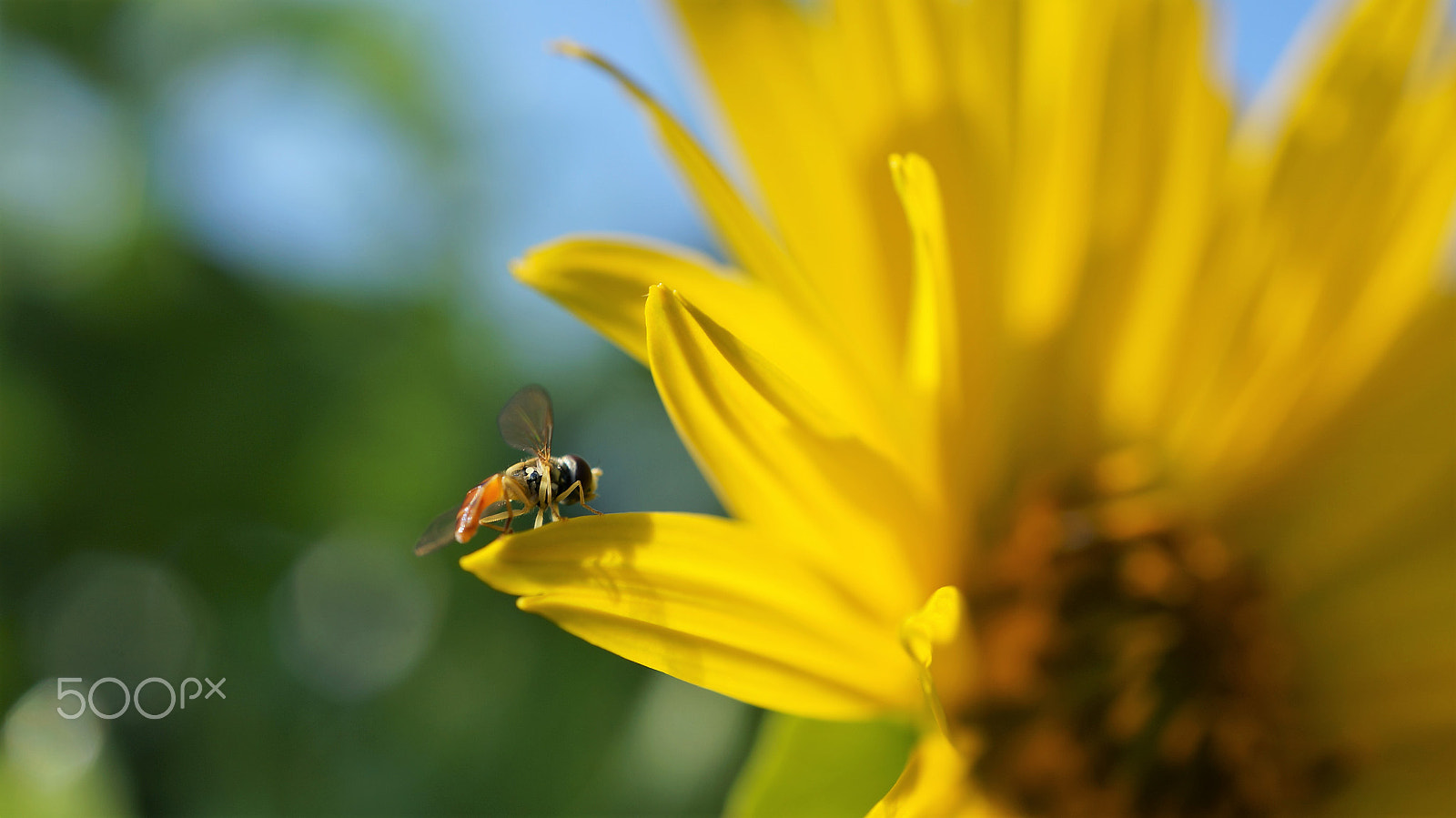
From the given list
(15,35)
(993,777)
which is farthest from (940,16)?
(15,35)

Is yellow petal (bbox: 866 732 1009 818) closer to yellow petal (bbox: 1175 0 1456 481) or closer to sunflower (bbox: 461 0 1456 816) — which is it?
sunflower (bbox: 461 0 1456 816)

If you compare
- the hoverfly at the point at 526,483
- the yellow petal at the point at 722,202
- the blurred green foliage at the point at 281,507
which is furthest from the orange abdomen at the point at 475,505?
the blurred green foliage at the point at 281,507

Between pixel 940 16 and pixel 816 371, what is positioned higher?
pixel 940 16

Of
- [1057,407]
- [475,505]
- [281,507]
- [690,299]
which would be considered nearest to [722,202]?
[690,299]

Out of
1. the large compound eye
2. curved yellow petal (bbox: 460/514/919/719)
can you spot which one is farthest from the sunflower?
the large compound eye

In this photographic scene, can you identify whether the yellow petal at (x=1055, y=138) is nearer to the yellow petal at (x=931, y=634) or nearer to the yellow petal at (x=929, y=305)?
the yellow petal at (x=929, y=305)

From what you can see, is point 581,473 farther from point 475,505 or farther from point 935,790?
point 935,790

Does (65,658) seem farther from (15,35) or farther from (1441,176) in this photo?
(1441,176)
